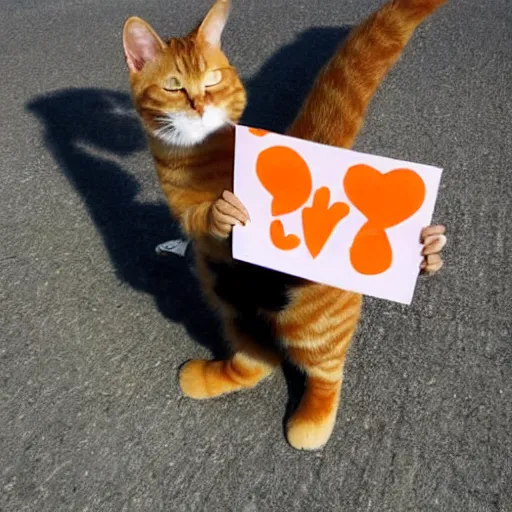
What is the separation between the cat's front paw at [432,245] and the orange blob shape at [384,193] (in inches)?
1.1

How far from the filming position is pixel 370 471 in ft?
3.08

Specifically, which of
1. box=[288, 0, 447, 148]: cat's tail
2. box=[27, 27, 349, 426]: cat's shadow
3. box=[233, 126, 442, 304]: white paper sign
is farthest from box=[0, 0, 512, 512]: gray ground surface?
box=[288, 0, 447, 148]: cat's tail

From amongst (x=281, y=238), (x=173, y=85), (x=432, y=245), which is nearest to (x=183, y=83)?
(x=173, y=85)

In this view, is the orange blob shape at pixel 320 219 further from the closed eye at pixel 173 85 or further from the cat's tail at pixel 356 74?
the closed eye at pixel 173 85

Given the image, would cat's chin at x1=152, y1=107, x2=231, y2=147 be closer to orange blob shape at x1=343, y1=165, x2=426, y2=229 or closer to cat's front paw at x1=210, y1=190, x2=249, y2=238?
cat's front paw at x1=210, y1=190, x2=249, y2=238

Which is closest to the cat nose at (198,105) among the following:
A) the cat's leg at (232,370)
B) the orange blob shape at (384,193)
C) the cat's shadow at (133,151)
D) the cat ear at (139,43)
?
the cat ear at (139,43)

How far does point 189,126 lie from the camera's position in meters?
0.83

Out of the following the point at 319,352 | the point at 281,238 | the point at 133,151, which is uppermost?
the point at 281,238

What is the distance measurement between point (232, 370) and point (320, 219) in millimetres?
384

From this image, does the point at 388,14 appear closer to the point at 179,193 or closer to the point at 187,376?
the point at 179,193

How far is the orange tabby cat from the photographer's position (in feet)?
2.71

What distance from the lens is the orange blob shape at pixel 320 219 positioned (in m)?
0.74

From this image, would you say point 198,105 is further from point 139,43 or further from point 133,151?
point 133,151

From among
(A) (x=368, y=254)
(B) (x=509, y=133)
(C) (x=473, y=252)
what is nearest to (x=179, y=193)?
(A) (x=368, y=254)
